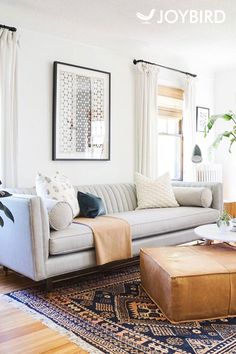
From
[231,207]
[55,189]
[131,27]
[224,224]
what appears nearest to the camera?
[224,224]

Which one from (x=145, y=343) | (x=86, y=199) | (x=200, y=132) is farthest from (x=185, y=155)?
(x=145, y=343)

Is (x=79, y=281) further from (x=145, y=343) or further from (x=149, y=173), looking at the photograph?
(x=149, y=173)

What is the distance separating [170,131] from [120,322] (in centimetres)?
361

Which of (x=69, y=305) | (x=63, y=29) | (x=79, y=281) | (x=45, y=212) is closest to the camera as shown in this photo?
(x=69, y=305)

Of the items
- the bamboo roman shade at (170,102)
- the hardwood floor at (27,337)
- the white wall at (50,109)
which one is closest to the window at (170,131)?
the bamboo roman shade at (170,102)

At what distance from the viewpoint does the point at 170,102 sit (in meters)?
5.27

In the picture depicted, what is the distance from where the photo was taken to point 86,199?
342cm

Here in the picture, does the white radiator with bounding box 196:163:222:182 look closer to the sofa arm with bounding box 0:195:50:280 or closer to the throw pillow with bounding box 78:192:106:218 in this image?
the throw pillow with bounding box 78:192:106:218

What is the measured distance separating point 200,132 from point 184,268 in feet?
12.5

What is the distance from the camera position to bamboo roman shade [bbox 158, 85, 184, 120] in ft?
16.8

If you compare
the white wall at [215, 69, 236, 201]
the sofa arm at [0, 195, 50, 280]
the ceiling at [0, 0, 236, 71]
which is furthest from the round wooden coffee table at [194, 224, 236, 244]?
the white wall at [215, 69, 236, 201]

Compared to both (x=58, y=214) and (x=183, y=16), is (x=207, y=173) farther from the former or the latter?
(x=58, y=214)

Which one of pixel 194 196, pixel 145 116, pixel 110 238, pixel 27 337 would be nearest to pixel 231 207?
pixel 194 196

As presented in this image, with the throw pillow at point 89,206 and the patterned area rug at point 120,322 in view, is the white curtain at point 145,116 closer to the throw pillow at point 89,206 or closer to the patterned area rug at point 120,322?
the throw pillow at point 89,206
